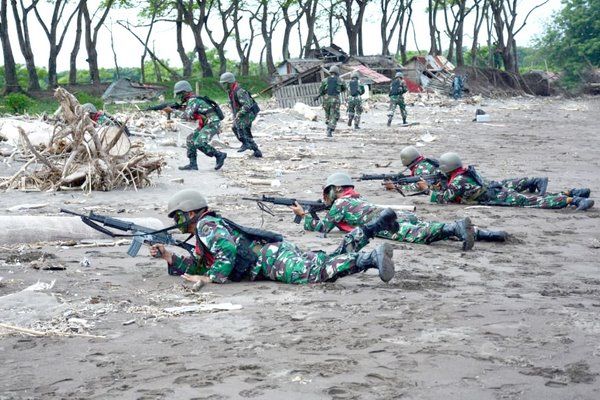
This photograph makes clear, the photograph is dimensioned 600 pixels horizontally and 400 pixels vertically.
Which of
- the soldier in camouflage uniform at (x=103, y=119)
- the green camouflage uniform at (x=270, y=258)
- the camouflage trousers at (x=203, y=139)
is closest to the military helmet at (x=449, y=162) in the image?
the green camouflage uniform at (x=270, y=258)

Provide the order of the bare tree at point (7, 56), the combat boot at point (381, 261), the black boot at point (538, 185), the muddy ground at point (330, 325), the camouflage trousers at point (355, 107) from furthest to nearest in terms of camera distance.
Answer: the bare tree at point (7, 56)
the camouflage trousers at point (355, 107)
the black boot at point (538, 185)
the combat boot at point (381, 261)
the muddy ground at point (330, 325)

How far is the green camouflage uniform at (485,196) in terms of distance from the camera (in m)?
12.2

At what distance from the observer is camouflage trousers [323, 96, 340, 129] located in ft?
83.3

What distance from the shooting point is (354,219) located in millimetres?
9641

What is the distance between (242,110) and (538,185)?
307 inches

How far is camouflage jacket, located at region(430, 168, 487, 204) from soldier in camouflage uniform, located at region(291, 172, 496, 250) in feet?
7.83

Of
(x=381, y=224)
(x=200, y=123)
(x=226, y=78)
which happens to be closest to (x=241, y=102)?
(x=226, y=78)

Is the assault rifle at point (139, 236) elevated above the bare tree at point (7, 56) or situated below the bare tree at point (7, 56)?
below

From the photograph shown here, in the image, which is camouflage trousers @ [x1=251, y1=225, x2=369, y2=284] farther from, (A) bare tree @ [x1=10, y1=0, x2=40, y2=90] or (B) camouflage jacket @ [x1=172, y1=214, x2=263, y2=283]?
(A) bare tree @ [x1=10, y1=0, x2=40, y2=90]

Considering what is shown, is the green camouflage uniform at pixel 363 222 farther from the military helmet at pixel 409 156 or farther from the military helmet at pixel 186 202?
the military helmet at pixel 409 156

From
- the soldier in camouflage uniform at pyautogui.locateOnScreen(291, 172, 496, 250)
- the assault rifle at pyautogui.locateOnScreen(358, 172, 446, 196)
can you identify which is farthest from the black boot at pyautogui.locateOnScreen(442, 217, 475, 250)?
the assault rifle at pyautogui.locateOnScreen(358, 172, 446, 196)

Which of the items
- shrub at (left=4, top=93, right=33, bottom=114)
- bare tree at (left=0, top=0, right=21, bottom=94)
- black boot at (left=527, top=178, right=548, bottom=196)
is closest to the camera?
black boot at (left=527, top=178, right=548, bottom=196)

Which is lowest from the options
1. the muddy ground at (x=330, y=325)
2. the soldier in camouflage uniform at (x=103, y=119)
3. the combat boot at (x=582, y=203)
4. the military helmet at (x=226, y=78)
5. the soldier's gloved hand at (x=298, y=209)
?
the combat boot at (x=582, y=203)

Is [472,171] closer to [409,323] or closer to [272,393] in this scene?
[409,323]
